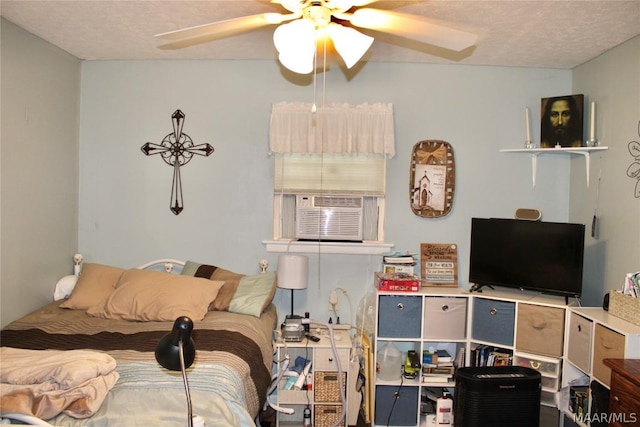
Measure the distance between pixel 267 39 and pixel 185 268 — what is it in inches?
67.8

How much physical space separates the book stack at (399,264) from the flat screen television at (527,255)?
0.42 meters

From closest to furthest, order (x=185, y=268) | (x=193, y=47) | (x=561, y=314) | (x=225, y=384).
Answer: (x=225, y=384) → (x=561, y=314) → (x=193, y=47) → (x=185, y=268)

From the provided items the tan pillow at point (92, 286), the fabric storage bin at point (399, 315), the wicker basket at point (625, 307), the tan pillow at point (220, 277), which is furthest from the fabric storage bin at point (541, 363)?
the tan pillow at point (92, 286)

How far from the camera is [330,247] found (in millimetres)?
3814

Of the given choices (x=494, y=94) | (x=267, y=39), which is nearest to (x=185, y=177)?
(x=267, y=39)

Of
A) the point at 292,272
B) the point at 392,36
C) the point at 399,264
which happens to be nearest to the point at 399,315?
the point at 399,264

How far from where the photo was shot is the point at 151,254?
3.95m

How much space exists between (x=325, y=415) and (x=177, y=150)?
86.1 inches

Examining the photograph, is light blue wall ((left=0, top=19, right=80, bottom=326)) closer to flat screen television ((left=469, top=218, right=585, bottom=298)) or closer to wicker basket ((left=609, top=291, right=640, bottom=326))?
flat screen television ((left=469, top=218, right=585, bottom=298))

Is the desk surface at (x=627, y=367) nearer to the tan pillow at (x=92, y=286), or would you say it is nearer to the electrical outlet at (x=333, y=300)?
the electrical outlet at (x=333, y=300)

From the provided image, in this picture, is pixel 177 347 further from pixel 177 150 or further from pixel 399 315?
pixel 177 150

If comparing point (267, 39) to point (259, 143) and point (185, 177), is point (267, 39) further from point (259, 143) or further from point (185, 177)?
point (185, 177)

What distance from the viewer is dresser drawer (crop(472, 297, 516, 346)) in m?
3.38

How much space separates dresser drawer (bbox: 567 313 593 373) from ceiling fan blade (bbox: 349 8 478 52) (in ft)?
5.90
